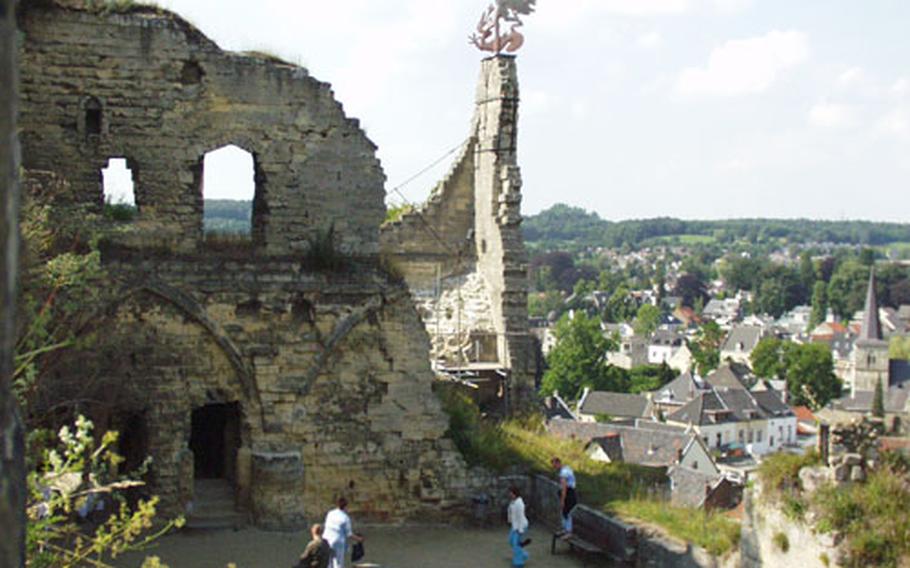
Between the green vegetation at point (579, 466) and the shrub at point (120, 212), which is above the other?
the shrub at point (120, 212)

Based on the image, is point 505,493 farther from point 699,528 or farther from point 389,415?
point 699,528

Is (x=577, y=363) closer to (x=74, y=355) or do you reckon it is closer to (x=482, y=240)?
(x=482, y=240)

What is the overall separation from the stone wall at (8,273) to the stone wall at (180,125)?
40.2ft

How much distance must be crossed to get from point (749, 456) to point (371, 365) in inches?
2750

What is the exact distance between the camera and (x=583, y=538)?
13500 millimetres

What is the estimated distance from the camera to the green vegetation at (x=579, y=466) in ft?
42.2

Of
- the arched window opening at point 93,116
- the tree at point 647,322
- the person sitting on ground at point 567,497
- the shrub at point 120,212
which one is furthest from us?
the tree at point 647,322


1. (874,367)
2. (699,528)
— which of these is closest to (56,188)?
(699,528)

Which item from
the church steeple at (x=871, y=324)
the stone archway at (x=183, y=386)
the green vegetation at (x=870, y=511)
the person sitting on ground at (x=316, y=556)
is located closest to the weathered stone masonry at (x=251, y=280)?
the stone archway at (x=183, y=386)

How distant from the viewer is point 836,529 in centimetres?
1008

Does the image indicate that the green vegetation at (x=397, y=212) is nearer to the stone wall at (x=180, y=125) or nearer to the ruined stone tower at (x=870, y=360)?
the stone wall at (x=180, y=125)

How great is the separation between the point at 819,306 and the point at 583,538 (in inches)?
6956

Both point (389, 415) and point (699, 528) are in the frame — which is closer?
point (699, 528)

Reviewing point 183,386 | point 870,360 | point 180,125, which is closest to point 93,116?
point 180,125
